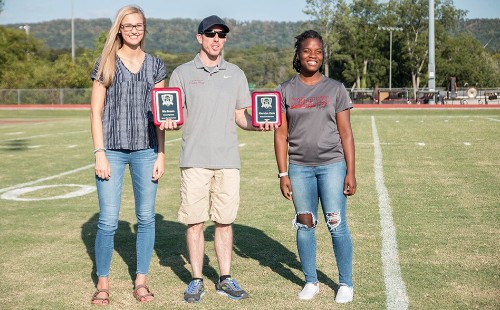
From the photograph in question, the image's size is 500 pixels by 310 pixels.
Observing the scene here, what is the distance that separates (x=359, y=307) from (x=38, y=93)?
195 ft

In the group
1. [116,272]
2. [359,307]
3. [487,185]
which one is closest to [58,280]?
[116,272]

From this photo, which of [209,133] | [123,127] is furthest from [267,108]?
[123,127]

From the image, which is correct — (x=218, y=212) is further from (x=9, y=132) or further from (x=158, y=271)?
(x=9, y=132)

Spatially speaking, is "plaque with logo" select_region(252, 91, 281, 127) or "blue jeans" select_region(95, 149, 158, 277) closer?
"plaque with logo" select_region(252, 91, 281, 127)

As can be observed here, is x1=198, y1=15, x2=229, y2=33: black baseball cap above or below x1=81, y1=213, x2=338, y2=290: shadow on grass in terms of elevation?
above

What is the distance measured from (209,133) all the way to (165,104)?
43 cm

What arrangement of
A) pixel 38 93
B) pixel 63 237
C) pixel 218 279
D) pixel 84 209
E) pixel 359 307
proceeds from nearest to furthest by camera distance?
pixel 359 307, pixel 218 279, pixel 63 237, pixel 84 209, pixel 38 93

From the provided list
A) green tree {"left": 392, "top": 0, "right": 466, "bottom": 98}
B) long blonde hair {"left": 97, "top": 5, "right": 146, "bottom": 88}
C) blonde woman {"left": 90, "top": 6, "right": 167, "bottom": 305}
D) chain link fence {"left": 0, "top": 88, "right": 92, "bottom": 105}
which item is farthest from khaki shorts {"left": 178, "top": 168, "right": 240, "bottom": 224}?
green tree {"left": 392, "top": 0, "right": 466, "bottom": 98}

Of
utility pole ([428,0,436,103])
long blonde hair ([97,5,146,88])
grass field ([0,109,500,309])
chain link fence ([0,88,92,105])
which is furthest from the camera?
chain link fence ([0,88,92,105])

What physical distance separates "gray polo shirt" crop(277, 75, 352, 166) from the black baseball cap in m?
0.60

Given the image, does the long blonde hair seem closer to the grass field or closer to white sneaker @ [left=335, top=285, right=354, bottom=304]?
the grass field

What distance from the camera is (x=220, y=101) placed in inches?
199

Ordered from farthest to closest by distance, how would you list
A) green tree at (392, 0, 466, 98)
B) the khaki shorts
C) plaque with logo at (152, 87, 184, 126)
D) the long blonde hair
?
green tree at (392, 0, 466, 98) < the khaki shorts < the long blonde hair < plaque with logo at (152, 87, 184, 126)

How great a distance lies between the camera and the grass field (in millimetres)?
5188
